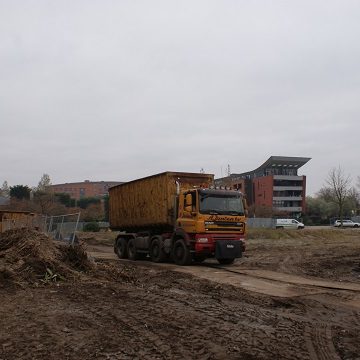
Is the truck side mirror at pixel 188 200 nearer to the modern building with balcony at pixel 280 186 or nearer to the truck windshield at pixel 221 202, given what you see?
the truck windshield at pixel 221 202

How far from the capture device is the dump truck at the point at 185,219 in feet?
61.0

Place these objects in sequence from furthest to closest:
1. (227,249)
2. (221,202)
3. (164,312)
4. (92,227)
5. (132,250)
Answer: (92,227) → (132,250) → (221,202) → (227,249) → (164,312)

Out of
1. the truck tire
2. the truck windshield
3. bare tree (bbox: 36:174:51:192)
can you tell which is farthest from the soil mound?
bare tree (bbox: 36:174:51:192)

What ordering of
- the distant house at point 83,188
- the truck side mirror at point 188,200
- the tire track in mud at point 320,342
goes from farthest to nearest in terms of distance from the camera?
the distant house at point 83,188
the truck side mirror at point 188,200
the tire track in mud at point 320,342

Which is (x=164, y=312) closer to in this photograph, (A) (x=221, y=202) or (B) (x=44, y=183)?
(A) (x=221, y=202)

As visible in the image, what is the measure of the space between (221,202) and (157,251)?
157 inches

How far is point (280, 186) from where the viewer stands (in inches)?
4697

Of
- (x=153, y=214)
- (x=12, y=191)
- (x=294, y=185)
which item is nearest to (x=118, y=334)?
(x=153, y=214)

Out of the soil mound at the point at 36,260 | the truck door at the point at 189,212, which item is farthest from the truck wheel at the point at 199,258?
the soil mound at the point at 36,260

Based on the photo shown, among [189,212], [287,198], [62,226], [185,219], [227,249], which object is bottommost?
[227,249]

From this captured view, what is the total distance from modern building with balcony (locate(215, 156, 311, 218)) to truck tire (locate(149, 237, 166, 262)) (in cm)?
9448

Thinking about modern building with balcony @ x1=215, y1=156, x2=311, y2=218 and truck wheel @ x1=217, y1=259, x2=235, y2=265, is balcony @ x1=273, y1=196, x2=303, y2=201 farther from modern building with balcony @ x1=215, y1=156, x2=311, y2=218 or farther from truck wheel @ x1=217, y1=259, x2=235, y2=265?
truck wheel @ x1=217, y1=259, x2=235, y2=265

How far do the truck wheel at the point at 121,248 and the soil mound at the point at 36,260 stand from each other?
8834 mm

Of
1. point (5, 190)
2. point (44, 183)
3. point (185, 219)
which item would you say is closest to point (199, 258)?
point (185, 219)
